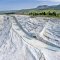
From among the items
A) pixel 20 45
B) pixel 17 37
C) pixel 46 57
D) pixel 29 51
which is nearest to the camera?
pixel 46 57

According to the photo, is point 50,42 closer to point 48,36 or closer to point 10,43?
point 48,36


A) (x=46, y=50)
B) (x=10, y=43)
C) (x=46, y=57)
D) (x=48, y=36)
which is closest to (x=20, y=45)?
(x=10, y=43)

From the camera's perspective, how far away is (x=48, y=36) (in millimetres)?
8711

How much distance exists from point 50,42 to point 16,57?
236 centimetres

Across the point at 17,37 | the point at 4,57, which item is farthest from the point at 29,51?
the point at 17,37

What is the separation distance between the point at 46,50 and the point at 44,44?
3.31 feet

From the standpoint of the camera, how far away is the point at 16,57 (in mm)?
5785

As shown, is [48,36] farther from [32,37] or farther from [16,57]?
[16,57]

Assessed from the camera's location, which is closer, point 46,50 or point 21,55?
point 21,55

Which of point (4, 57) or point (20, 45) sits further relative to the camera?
point (20, 45)

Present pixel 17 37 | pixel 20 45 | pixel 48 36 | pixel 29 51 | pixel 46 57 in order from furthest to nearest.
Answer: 1. pixel 48 36
2. pixel 17 37
3. pixel 20 45
4. pixel 29 51
5. pixel 46 57

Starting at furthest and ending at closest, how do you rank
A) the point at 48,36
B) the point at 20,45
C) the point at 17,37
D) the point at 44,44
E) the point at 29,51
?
the point at 48,36, the point at 17,37, the point at 44,44, the point at 20,45, the point at 29,51

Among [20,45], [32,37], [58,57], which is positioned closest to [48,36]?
[32,37]

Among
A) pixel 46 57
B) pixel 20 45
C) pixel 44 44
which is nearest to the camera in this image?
pixel 46 57
